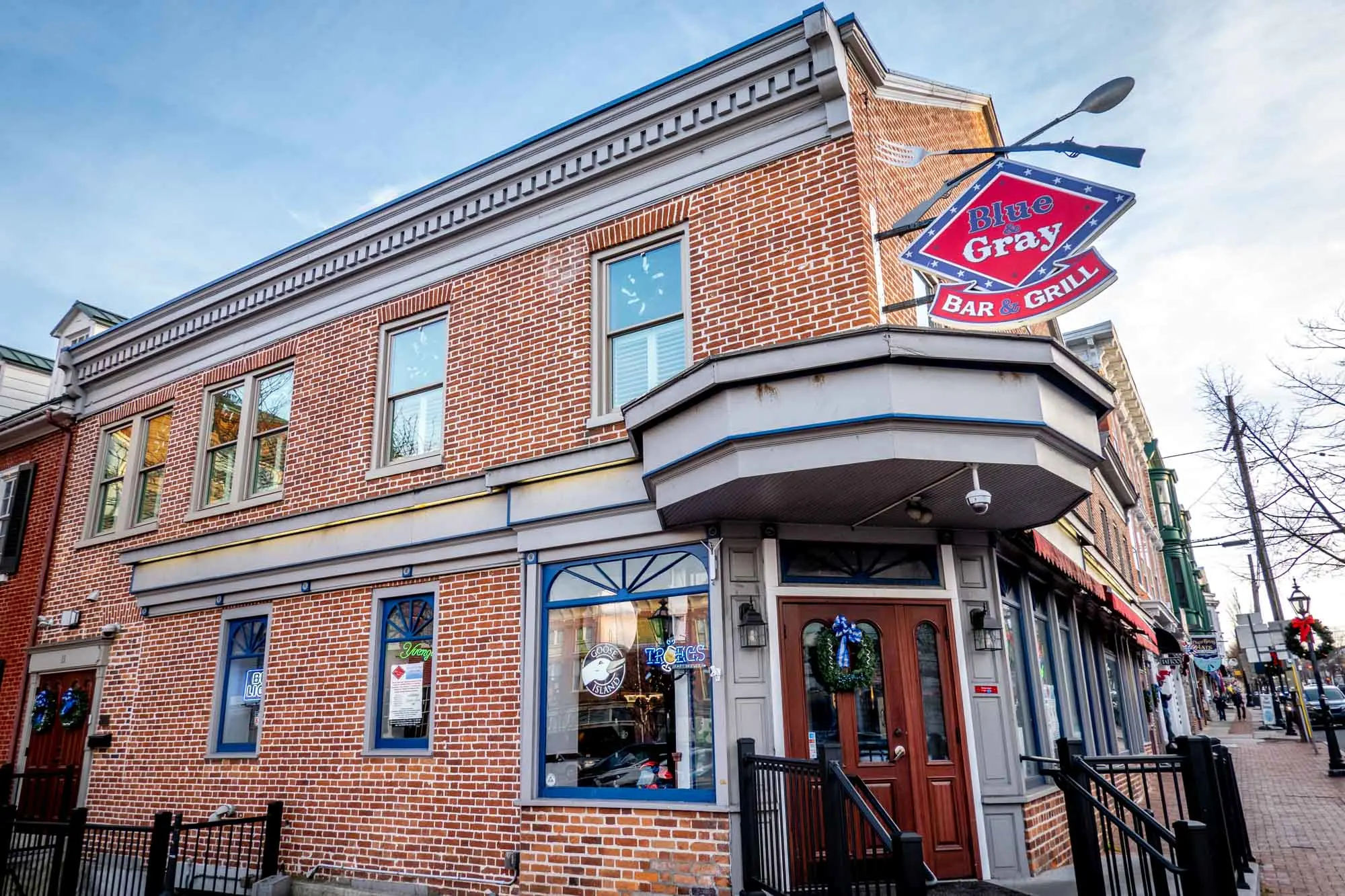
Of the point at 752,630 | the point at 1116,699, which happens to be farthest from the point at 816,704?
the point at 1116,699

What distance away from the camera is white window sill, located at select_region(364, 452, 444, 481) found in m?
10.3

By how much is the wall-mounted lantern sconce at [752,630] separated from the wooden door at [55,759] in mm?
10644

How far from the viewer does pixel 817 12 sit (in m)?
8.24

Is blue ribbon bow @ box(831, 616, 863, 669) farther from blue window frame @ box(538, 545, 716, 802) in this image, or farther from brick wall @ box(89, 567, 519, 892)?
brick wall @ box(89, 567, 519, 892)

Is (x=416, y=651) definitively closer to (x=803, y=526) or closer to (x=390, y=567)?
(x=390, y=567)

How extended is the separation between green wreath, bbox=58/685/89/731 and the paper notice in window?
6.07 metres

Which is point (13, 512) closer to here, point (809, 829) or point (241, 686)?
point (241, 686)

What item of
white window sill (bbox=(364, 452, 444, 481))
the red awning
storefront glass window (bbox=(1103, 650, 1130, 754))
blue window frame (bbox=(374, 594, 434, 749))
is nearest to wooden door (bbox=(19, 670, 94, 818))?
blue window frame (bbox=(374, 594, 434, 749))

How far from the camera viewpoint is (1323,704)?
58.6ft

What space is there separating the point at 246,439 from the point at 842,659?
29.9 ft

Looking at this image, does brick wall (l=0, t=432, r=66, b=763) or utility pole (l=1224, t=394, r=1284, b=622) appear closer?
brick wall (l=0, t=432, r=66, b=763)

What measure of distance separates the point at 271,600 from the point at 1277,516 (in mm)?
17578

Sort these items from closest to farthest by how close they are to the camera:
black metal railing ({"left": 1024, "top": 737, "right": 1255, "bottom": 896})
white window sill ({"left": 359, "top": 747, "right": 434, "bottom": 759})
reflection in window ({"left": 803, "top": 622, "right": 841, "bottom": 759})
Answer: black metal railing ({"left": 1024, "top": 737, "right": 1255, "bottom": 896}) < reflection in window ({"left": 803, "top": 622, "right": 841, "bottom": 759}) < white window sill ({"left": 359, "top": 747, "right": 434, "bottom": 759})

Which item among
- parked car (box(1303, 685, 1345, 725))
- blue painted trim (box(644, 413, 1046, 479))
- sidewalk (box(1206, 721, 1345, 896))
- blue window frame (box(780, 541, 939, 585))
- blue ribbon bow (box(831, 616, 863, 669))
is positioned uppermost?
blue painted trim (box(644, 413, 1046, 479))
